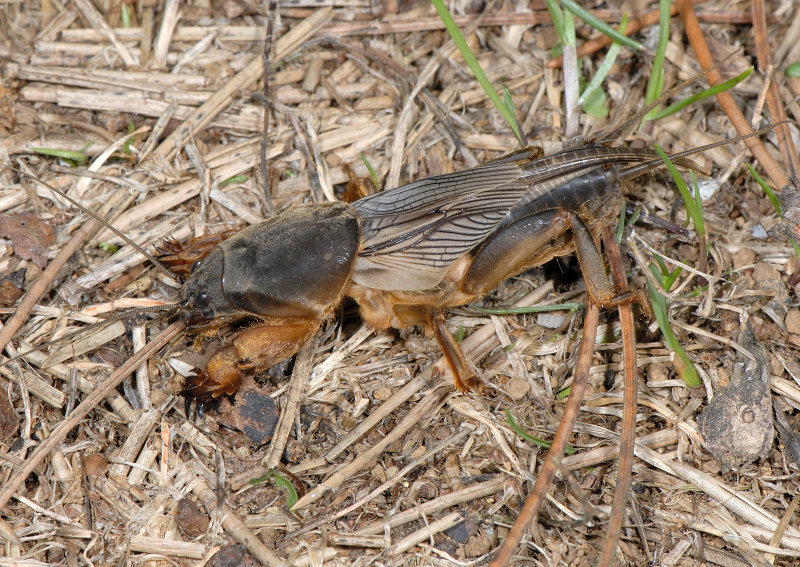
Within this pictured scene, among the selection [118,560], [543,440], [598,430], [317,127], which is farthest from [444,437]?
[317,127]

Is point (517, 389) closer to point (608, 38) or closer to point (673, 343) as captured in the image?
point (673, 343)

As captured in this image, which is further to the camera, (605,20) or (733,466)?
(605,20)

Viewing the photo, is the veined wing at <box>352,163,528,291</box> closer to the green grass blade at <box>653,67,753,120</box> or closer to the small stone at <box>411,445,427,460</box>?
the small stone at <box>411,445,427,460</box>

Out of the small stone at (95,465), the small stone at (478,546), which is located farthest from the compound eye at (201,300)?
the small stone at (478,546)

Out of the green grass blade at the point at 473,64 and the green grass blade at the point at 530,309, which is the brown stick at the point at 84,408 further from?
the green grass blade at the point at 473,64

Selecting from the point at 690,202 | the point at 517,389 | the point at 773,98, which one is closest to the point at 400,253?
the point at 517,389

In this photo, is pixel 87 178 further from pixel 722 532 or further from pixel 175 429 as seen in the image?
pixel 722 532
